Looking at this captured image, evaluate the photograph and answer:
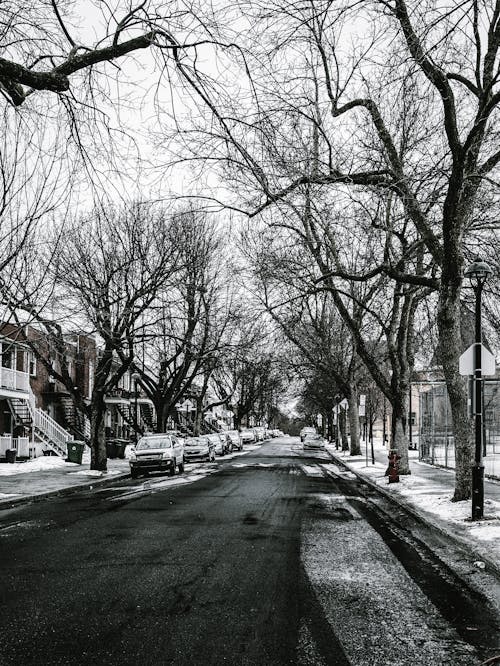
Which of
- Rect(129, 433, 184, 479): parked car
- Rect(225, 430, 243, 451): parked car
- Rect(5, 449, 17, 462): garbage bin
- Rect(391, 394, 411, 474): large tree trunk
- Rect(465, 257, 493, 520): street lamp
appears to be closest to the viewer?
Rect(465, 257, 493, 520): street lamp

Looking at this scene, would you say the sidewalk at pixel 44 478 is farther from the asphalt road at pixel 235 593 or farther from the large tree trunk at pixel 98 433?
the asphalt road at pixel 235 593

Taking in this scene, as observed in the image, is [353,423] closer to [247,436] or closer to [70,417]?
[70,417]

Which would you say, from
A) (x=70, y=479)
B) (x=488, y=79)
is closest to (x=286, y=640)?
(x=488, y=79)

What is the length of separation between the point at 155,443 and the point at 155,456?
51.0 inches

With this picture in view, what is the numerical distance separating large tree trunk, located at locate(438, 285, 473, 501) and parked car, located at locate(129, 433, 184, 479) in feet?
47.4

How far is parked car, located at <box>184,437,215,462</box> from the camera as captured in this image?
125ft

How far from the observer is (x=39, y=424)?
3609 centimetres

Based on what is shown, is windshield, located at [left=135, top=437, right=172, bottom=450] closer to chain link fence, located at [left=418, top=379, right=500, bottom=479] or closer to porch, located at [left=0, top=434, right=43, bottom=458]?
porch, located at [left=0, top=434, right=43, bottom=458]

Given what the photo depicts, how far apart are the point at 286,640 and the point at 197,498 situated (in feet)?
39.9

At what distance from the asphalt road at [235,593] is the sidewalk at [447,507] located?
420mm

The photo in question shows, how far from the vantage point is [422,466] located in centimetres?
2933

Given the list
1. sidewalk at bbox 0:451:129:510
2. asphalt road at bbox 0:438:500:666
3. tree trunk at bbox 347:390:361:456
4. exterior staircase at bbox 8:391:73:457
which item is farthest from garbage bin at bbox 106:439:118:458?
asphalt road at bbox 0:438:500:666

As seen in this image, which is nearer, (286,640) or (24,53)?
(286,640)

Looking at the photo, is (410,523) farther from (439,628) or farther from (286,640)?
(286,640)
